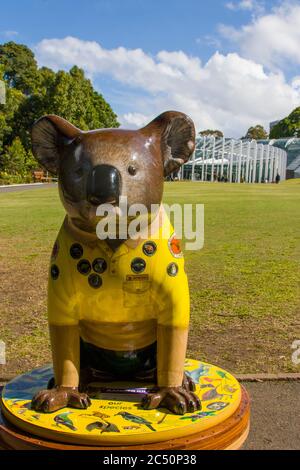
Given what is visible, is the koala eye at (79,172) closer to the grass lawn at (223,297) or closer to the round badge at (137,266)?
the round badge at (137,266)

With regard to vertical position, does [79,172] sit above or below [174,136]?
below

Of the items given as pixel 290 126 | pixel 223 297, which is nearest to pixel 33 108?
pixel 223 297

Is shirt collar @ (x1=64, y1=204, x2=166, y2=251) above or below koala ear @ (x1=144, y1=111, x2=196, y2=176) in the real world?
below

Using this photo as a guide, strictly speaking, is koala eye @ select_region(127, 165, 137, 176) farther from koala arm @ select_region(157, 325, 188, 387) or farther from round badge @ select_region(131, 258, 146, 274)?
koala arm @ select_region(157, 325, 188, 387)

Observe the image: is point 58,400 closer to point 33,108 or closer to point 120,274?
point 120,274

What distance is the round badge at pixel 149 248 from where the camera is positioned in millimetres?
2658

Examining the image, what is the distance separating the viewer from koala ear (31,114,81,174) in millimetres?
2625

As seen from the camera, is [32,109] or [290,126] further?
[290,126]

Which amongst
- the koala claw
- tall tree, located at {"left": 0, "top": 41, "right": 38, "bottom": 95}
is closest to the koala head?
the koala claw

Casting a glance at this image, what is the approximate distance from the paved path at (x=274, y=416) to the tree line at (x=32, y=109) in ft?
99.9

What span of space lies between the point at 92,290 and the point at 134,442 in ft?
2.50

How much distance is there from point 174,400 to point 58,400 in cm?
59

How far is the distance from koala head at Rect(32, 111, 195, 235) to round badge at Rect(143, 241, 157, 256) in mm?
214

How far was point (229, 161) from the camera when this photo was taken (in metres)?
60.4
